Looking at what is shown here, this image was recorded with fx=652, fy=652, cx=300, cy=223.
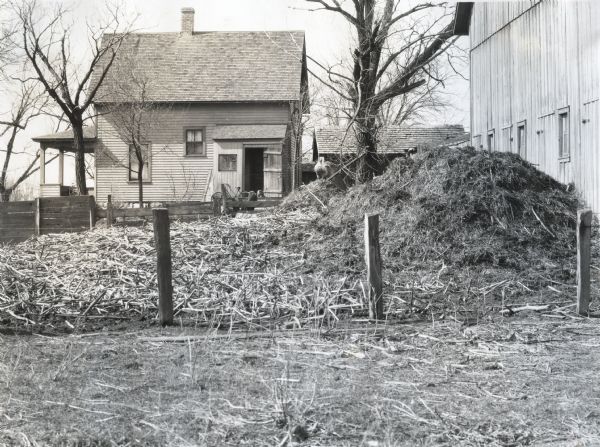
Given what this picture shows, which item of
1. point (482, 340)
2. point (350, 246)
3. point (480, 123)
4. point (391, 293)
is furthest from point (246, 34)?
point (482, 340)

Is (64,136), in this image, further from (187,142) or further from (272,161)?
(272,161)

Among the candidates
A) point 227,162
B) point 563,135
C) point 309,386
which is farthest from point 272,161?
point 309,386

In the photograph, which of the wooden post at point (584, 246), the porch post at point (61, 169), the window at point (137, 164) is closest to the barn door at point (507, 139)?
the wooden post at point (584, 246)

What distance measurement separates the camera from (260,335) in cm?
727

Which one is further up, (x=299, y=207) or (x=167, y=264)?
(x=299, y=207)

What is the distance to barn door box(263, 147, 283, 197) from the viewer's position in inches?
1121

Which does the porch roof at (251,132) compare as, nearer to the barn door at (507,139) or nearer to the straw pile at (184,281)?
the barn door at (507,139)

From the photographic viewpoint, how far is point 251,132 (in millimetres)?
29109

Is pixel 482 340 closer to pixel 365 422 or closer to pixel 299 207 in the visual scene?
pixel 365 422

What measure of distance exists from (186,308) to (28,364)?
2668 millimetres

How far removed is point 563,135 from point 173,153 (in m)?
19.2

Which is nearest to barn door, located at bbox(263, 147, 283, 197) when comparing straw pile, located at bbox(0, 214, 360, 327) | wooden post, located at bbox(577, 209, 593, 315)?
straw pile, located at bbox(0, 214, 360, 327)

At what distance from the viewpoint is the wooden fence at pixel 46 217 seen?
1666 cm

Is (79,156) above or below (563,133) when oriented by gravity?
above
